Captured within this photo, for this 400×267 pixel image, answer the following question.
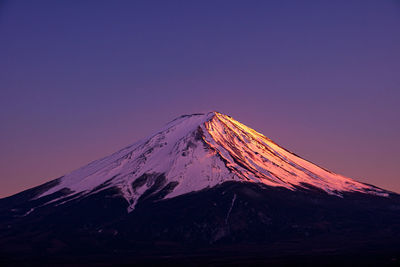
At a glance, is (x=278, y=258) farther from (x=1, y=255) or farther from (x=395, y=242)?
(x=1, y=255)

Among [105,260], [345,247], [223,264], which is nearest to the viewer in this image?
[223,264]

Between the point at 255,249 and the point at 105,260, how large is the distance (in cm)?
4282

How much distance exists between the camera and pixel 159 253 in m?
192

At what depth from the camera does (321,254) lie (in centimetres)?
17288

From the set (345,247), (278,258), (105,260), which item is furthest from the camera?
(345,247)

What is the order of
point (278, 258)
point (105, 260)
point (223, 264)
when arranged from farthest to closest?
point (105, 260) < point (278, 258) < point (223, 264)

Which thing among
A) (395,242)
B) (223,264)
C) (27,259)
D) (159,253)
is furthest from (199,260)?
(395,242)

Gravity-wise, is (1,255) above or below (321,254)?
above

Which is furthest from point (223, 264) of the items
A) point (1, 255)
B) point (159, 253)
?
point (1, 255)

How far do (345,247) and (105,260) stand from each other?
6277 centimetres

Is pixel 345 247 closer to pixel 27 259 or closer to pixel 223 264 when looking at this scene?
pixel 223 264

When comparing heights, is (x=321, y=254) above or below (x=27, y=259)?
below

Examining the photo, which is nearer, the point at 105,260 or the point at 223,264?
the point at 223,264

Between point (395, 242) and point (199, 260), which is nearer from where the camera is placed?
point (199, 260)
